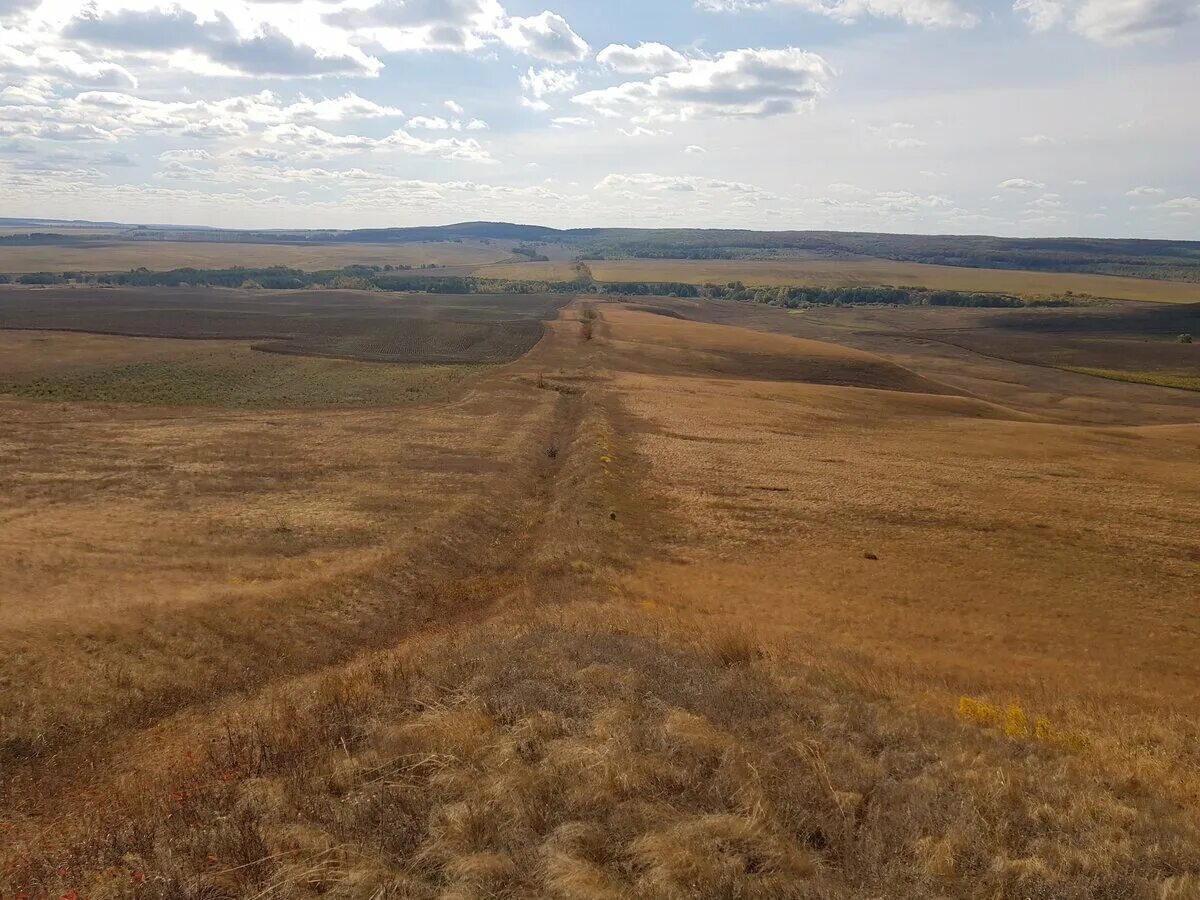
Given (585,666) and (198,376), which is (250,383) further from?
(585,666)

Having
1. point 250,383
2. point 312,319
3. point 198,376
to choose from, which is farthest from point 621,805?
point 312,319

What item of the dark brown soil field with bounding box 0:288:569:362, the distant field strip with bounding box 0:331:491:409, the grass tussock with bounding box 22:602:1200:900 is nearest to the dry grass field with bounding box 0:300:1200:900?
the grass tussock with bounding box 22:602:1200:900

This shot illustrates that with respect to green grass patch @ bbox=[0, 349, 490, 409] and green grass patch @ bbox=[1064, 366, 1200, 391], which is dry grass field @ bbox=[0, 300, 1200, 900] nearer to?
green grass patch @ bbox=[0, 349, 490, 409]

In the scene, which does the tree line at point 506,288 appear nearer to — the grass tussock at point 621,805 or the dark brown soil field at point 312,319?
the dark brown soil field at point 312,319

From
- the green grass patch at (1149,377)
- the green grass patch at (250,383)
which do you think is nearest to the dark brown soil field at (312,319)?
the green grass patch at (250,383)

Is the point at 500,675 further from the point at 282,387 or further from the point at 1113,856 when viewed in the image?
the point at 282,387

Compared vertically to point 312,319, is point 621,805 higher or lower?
lower
